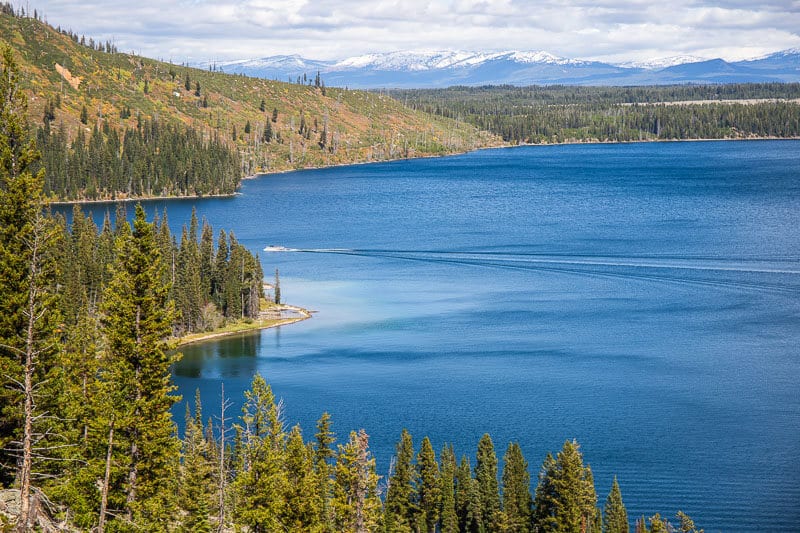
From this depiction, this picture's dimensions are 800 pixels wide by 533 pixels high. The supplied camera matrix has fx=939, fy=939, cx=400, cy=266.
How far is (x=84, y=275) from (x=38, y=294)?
76.1 meters

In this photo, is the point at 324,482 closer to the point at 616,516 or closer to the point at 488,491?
the point at 488,491

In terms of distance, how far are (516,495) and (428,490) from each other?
16.9 feet

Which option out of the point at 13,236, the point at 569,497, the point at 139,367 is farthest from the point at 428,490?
the point at 13,236

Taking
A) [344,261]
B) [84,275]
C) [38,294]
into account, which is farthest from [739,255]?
[38,294]

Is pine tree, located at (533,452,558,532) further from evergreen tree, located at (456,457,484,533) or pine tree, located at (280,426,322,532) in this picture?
pine tree, located at (280,426,322,532)

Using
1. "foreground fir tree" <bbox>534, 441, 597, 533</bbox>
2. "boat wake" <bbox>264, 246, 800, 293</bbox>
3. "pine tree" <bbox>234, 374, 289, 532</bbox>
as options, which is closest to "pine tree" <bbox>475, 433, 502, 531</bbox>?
"foreground fir tree" <bbox>534, 441, 597, 533</bbox>

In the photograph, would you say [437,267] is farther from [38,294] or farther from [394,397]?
[38,294]

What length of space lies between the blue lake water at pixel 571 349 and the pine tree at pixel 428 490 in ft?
29.0

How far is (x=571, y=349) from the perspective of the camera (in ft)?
293

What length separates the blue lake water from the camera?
210ft

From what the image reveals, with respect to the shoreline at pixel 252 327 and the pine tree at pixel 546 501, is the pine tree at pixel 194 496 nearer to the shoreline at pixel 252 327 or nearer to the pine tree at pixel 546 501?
the pine tree at pixel 546 501

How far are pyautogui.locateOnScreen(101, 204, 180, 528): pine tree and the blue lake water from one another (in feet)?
94.8

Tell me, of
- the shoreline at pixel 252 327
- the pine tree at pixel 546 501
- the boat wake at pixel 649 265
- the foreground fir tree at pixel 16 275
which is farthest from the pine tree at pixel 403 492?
the boat wake at pixel 649 265

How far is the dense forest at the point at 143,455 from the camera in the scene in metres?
36.1
